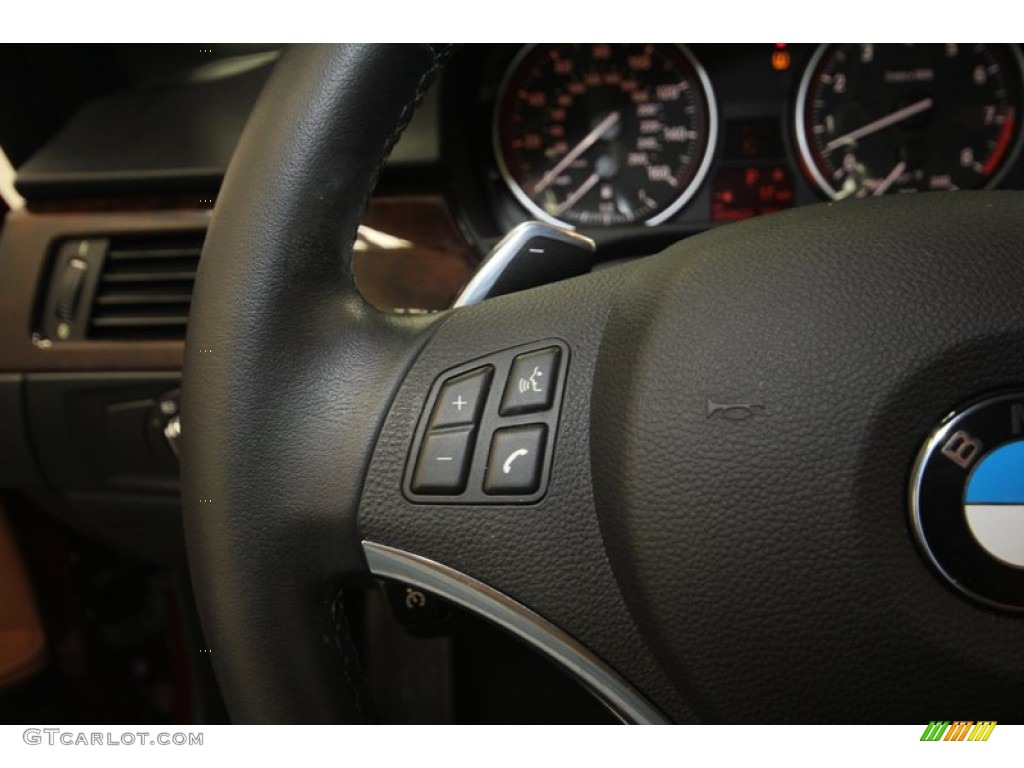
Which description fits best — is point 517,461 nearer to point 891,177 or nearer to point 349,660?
point 349,660

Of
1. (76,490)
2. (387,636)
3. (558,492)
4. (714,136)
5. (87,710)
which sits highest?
(714,136)

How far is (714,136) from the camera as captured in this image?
109cm

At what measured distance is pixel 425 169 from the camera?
0.97m

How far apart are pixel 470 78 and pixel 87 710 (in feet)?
3.04

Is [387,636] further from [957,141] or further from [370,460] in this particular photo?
[957,141]

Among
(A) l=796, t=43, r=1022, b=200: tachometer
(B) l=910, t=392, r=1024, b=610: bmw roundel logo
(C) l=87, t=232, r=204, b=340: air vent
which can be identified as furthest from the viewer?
(A) l=796, t=43, r=1022, b=200: tachometer

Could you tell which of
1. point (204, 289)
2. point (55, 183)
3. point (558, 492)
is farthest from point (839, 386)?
point (55, 183)

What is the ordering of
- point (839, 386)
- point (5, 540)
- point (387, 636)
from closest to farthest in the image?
point (839, 386) < point (387, 636) < point (5, 540)

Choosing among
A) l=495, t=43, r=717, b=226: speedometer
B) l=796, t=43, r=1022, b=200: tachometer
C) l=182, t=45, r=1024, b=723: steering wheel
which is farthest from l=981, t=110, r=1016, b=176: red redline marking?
l=182, t=45, r=1024, b=723: steering wheel

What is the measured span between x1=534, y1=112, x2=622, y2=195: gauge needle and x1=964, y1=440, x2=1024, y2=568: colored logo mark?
2.59ft

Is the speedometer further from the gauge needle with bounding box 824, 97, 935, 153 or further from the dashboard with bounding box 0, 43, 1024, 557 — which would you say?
the gauge needle with bounding box 824, 97, 935, 153

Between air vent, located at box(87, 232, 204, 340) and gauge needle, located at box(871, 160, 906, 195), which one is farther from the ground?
gauge needle, located at box(871, 160, 906, 195)

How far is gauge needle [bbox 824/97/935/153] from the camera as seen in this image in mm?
1091
